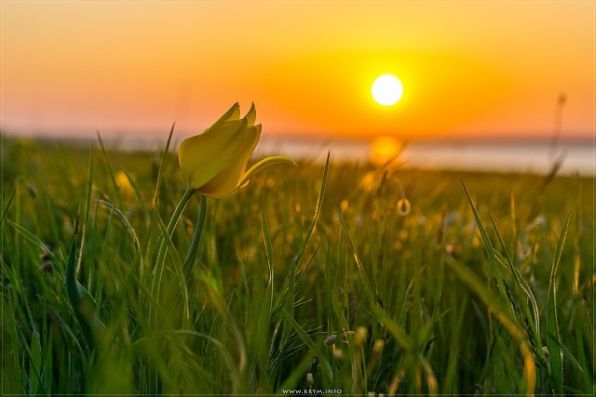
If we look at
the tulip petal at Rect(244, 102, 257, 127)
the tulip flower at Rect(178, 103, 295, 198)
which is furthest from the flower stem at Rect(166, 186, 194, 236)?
the tulip petal at Rect(244, 102, 257, 127)

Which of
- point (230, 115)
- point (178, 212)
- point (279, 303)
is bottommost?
point (279, 303)

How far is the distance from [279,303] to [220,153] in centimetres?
22

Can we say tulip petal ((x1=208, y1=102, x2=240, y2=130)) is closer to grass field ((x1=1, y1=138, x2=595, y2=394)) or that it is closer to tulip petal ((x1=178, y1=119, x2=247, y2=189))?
tulip petal ((x1=178, y1=119, x2=247, y2=189))

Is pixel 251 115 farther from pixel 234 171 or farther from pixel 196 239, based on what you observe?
pixel 196 239

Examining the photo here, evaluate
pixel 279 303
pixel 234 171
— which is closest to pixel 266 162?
pixel 234 171

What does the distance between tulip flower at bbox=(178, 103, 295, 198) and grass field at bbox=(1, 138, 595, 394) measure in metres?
0.07

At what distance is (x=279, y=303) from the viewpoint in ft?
2.89

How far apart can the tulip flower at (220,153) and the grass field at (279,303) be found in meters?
0.07

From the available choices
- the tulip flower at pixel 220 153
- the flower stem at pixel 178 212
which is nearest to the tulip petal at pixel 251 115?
the tulip flower at pixel 220 153

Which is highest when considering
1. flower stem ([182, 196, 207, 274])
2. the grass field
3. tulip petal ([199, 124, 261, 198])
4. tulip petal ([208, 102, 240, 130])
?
tulip petal ([208, 102, 240, 130])

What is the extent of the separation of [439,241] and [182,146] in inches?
35.4

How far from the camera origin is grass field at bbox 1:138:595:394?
2.51 feet

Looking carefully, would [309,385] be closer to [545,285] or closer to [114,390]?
[114,390]

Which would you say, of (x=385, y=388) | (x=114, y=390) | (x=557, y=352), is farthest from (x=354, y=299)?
(x=114, y=390)
